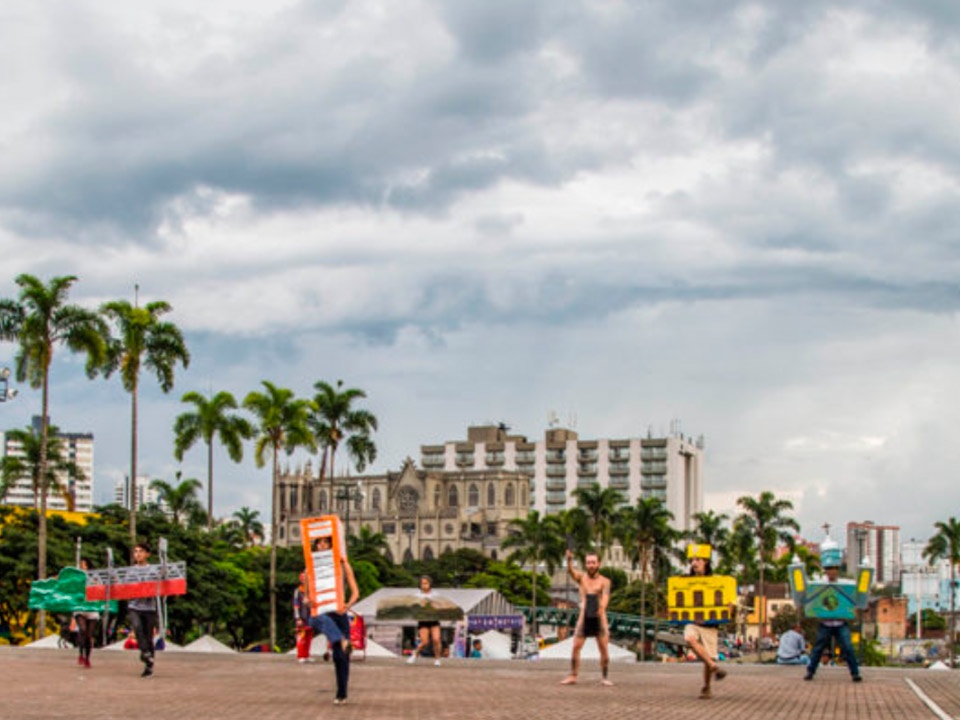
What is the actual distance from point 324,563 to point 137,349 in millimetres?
37676

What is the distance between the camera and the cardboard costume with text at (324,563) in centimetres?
1516

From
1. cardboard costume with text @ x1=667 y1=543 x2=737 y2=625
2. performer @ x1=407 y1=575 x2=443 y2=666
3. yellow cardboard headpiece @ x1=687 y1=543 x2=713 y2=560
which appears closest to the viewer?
cardboard costume with text @ x1=667 y1=543 x2=737 y2=625

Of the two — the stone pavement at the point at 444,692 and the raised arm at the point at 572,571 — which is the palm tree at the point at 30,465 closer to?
the stone pavement at the point at 444,692

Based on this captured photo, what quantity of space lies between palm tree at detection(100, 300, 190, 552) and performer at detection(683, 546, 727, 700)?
35372mm

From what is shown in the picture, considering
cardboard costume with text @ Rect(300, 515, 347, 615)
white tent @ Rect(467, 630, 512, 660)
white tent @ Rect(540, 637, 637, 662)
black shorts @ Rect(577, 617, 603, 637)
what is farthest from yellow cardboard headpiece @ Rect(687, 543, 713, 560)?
white tent @ Rect(467, 630, 512, 660)

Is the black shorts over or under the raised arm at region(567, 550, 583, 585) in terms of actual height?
under

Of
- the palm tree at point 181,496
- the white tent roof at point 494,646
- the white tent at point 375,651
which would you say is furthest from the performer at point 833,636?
the palm tree at point 181,496

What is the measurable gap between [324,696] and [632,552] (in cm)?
10109

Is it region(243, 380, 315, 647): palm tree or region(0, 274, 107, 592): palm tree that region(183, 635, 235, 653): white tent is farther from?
region(243, 380, 315, 647): palm tree

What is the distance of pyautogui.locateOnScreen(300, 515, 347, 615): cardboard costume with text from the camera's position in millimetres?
15156

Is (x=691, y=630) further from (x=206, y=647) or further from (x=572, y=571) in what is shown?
(x=206, y=647)

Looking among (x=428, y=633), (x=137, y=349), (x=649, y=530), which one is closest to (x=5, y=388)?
(x=137, y=349)

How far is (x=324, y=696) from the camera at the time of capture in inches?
621

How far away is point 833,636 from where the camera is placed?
1973 cm
